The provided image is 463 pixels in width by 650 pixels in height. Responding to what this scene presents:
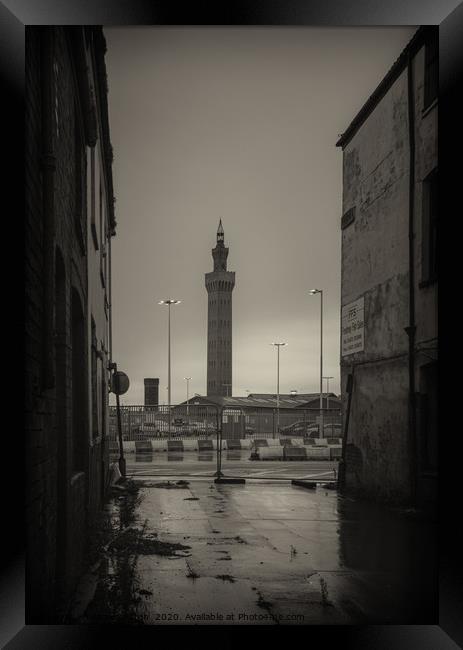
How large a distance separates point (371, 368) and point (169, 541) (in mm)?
5954

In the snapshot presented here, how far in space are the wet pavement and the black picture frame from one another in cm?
43

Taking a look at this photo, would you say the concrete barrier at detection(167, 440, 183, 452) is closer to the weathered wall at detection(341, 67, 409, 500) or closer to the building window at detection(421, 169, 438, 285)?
the weathered wall at detection(341, 67, 409, 500)

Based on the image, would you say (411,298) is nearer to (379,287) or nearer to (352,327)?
(379,287)

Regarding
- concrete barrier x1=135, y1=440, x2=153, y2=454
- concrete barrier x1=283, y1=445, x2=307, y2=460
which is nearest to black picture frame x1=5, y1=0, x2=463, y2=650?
concrete barrier x1=283, y1=445, x2=307, y2=460

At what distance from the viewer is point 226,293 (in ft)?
269

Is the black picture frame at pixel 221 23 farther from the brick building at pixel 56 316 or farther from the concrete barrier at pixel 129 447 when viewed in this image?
the concrete barrier at pixel 129 447

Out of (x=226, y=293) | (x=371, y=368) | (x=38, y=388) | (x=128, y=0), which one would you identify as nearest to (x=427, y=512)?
(x=371, y=368)

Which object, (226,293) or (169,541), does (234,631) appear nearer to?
(169,541)


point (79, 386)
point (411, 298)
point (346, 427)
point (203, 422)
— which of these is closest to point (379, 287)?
point (411, 298)

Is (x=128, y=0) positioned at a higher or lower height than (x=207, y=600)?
higher

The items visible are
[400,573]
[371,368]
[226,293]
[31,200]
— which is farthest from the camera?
[226,293]

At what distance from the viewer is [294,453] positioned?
2573 centimetres

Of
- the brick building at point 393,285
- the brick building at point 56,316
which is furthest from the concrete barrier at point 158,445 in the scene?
the brick building at point 56,316

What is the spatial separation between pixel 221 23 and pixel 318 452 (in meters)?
23.1
